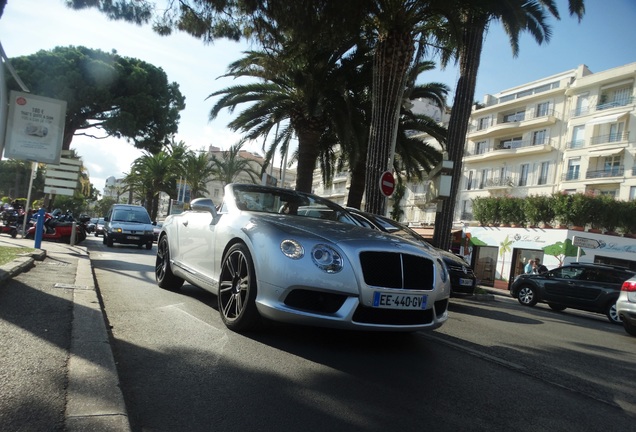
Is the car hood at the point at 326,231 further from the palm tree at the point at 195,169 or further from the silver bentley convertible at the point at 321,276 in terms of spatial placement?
the palm tree at the point at 195,169

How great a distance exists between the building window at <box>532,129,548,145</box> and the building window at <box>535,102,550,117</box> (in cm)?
166

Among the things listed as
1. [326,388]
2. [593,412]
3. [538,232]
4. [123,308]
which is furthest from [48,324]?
[538,232]

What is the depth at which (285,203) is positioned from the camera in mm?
5652

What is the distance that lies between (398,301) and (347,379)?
33.0 inches

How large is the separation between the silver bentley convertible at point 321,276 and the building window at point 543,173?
4334cm

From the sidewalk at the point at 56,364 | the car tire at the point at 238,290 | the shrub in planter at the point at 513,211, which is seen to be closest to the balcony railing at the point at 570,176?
the shrub in planter at the point at 513,211

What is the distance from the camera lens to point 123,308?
527 centimetres

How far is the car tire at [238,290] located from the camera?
416cm

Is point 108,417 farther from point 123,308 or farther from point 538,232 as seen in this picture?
point 538,232

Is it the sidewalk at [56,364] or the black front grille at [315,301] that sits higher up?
the black front grille at [315,301]

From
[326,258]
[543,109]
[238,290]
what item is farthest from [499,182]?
[326,258]

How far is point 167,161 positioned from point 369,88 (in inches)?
1418

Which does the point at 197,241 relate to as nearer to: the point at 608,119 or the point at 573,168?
the point at 608,119

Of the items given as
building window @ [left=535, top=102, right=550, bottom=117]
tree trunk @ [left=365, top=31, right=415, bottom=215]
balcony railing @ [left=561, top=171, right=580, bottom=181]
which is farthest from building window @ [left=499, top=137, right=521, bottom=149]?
tree trunk @ [left=365, top=31, right=415, bottom=215]
